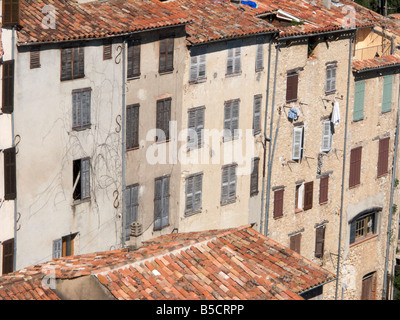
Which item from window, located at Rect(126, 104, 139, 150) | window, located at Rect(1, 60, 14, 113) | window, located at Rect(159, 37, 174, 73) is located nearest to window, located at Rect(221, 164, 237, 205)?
window, located at Rect(159, 37, 174, 73)

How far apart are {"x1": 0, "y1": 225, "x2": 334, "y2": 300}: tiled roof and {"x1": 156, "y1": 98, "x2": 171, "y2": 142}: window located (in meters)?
7.62

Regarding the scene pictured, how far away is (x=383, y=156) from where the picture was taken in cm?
5741

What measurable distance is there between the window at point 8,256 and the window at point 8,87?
13.5ft

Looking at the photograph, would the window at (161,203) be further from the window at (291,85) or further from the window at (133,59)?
the window at (291,85)

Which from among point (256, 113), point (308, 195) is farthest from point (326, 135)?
point (256, 113)

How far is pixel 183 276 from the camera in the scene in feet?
108

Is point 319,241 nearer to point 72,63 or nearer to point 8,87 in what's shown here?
point 72,63

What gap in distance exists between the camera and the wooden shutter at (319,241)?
53.9 metres

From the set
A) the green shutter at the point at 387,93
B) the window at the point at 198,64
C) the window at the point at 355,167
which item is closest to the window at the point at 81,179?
the window at the point at 198,64

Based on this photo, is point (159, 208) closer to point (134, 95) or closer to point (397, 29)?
point (134, 95)

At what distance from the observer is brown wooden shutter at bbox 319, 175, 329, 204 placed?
5334 cm

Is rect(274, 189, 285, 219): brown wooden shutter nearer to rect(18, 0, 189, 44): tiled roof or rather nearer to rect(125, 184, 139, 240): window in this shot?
rect(125, 184, 139, 240): window

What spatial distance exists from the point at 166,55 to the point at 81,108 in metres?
4.73

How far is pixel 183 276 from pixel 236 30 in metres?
15.2
